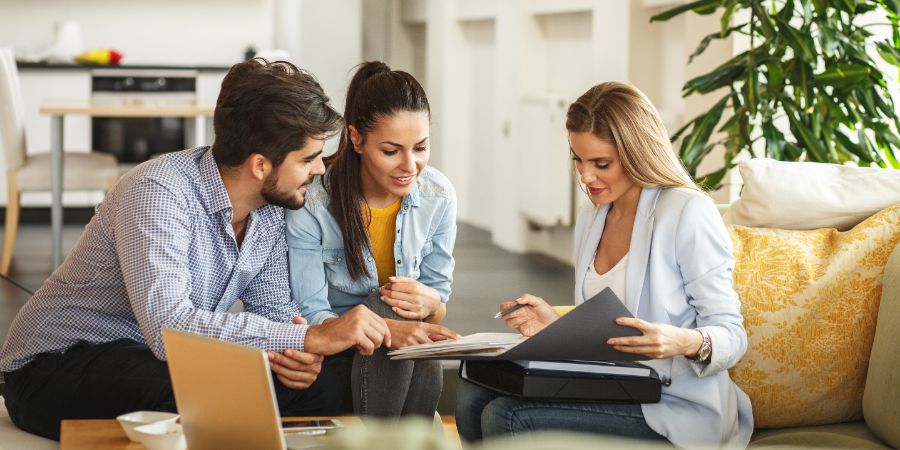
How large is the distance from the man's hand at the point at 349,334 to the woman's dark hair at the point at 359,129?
0.37 m

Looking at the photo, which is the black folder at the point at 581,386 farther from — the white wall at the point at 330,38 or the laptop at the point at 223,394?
the white wall at the point at 330,38

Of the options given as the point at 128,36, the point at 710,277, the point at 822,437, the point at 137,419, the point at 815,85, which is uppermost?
the point at 128,36

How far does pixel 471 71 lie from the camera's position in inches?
333

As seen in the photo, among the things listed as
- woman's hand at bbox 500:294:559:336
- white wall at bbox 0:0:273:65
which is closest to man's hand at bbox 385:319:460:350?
woman's hand at bbox 500:294:559:336

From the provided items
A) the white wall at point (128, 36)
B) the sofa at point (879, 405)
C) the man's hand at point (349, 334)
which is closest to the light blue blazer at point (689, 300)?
the sofa at point (879, 405)

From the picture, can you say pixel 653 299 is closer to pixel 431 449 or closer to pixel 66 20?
pixel 431 449

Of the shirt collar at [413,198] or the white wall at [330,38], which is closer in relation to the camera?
the shirt collar at [413,198]

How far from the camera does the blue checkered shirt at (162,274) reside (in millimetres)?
2039

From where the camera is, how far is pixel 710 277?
203 cm

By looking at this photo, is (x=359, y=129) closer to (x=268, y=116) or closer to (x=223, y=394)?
(x=268, y=116)

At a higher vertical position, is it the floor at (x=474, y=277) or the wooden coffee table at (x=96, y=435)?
the wooden coffee table at (x=96, y=435)

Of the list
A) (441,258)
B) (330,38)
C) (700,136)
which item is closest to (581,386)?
(441,258)

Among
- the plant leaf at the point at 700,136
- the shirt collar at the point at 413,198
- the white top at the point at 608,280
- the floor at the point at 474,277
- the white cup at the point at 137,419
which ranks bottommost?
the floor at the point at 474,277

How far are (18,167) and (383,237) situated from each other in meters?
3.73
